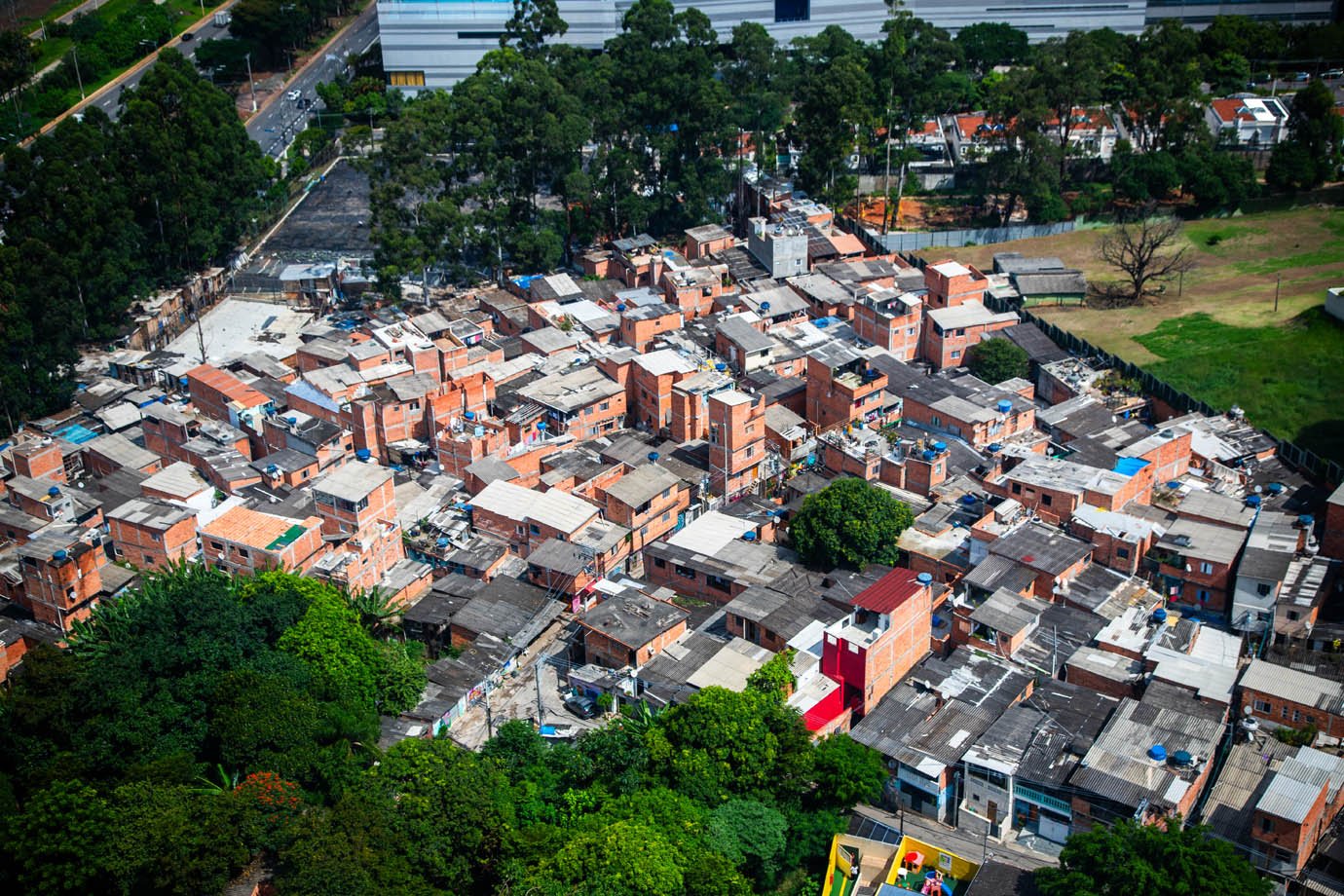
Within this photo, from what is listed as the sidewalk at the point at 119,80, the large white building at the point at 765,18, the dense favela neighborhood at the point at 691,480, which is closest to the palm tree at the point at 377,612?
the dense favela neighborhood at the point at 691,480

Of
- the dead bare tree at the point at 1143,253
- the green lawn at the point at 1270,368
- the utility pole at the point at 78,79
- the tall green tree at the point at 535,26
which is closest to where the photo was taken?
the green lawn at the point at 1270,368

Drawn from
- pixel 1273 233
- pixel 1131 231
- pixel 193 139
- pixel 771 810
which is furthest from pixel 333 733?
pixel 1273 233

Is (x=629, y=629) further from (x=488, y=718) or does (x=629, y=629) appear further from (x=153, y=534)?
(x=153, y=534)

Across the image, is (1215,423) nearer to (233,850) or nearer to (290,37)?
(233,850)

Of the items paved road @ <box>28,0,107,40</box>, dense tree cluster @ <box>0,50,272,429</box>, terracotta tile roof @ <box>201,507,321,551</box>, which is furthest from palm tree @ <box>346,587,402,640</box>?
paved road @ <box>28,0,107,40</box>

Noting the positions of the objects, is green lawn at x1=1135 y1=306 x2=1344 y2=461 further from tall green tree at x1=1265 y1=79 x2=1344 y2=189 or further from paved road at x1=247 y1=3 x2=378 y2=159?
paved road at x1=247 y1=3 x2=378 y2=159

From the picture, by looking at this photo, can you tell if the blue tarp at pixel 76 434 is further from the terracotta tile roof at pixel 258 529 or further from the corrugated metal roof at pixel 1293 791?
the corrugated metal roof at pixel 1293 791
